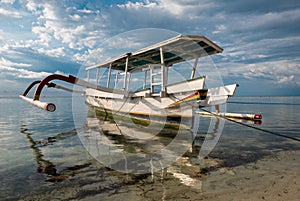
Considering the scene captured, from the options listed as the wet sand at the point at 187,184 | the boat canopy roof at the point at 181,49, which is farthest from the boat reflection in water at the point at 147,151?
the boat canopy roof at the point at 181,49

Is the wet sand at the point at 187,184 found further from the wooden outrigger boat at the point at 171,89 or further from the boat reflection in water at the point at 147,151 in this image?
the wooden outrigger boat at the point at 171,89

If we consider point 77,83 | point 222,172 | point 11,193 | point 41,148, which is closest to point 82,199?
point 11,193

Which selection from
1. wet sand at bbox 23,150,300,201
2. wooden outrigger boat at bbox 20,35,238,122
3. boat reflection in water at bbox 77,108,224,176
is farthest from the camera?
wooden outrigger boat at bbox 20,35,238,122

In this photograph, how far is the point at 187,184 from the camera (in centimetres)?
401

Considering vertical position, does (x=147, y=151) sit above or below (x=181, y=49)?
below

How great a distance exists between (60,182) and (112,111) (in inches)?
457

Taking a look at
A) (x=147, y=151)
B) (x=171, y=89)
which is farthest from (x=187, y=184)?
(x=171, y=89)

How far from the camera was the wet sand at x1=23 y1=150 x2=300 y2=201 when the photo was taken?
3.51 metres

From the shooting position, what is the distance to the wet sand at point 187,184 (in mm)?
3506

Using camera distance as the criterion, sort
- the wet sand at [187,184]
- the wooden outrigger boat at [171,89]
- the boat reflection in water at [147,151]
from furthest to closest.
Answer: the wooden outrigger boat at [171,89]
the boat reflection in water at [147,151]
the wet sand at [187,184]

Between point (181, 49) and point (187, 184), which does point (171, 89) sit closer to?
point (181, 49)

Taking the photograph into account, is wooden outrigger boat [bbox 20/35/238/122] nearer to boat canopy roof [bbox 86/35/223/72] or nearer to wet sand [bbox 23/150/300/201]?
boat canopy roof [bbox 86/35/223/72]

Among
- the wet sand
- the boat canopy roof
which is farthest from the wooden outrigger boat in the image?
the wet sand

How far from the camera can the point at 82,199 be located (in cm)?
344
